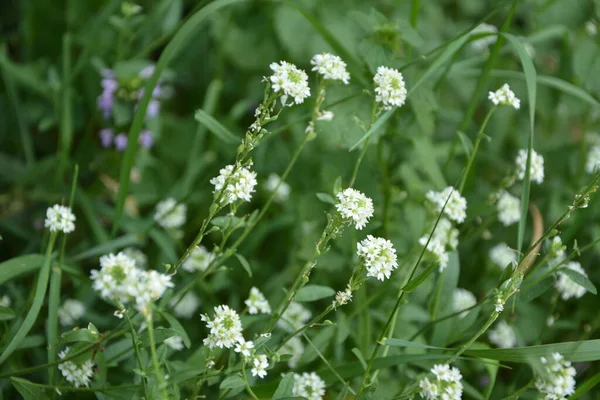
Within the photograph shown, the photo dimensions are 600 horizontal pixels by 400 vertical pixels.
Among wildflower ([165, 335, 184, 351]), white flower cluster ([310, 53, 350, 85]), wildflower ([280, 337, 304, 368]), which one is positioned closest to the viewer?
white flower cluster ([310, 53, 350, 85])

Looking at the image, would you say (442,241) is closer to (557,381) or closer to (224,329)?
(557,381)

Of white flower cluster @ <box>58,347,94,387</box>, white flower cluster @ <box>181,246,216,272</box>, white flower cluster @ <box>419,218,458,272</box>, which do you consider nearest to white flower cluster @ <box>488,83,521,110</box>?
white flower cluster @ <box>419,218,458,272</box>

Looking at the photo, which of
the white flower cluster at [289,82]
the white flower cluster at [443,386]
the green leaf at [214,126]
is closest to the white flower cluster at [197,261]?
the green leaf at [214,126]

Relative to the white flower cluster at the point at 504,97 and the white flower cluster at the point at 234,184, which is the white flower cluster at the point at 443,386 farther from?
the white flower cluster at the point at 504,97

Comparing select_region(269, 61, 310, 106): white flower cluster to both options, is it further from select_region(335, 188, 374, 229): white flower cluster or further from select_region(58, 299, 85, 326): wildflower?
select_region(58, 299, 85, 326): wildflower

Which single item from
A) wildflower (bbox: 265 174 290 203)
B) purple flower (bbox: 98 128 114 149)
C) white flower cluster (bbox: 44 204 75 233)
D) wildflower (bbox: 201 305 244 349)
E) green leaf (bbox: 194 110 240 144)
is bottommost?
wildflower (bbox: 201 305 244 349)

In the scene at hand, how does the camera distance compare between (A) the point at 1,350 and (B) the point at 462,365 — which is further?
(B) the point at 462,365

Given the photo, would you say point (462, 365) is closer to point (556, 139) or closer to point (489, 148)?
point (489, 148)

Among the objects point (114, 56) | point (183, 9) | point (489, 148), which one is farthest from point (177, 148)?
point (489, 148)
